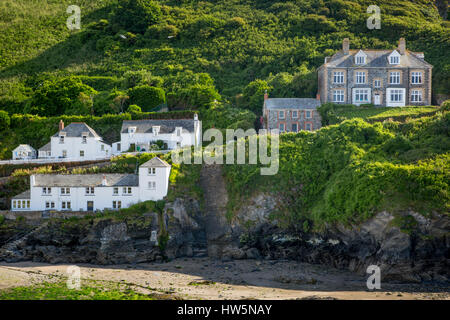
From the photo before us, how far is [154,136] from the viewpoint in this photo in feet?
178

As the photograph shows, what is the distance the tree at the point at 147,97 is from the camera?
62.0m

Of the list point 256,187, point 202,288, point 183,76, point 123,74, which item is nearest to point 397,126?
point 256,187

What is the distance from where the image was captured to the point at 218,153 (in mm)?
50688

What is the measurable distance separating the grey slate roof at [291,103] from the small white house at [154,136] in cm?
802

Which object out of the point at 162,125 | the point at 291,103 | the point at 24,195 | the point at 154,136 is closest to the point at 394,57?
the point at 291,103

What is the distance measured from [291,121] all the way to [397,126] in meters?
10.4

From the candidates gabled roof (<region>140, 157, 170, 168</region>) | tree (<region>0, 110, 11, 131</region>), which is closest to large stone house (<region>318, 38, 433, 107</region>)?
gabled roof (<region>140, 157, 170, 168</region>)

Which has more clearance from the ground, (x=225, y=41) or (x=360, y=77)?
(x=225, y=41)

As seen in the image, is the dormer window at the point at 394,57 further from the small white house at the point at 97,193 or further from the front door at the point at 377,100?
the small white house at the point at 97,193

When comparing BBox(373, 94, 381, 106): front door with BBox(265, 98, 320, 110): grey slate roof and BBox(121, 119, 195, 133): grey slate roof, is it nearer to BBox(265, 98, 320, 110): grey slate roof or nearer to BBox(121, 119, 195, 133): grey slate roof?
BBox(265, 98, 320, 110): grey slate roof

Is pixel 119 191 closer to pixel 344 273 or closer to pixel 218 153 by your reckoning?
pixel 218 153

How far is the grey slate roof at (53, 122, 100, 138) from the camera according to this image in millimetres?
54562

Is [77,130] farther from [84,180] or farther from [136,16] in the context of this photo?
[136,16]

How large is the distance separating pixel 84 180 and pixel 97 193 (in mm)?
1671
